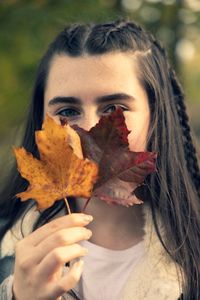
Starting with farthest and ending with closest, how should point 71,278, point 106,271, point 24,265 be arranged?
1. point 106,271
2. point 24,265
3. point 71,278

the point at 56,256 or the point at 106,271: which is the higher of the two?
the point at 56,256

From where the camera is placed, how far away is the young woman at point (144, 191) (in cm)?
182

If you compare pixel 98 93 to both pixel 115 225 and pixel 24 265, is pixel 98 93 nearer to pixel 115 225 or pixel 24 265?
pixel 115 225

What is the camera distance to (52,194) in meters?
1.26

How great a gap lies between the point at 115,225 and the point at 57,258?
0.72m

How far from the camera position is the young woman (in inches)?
71.5

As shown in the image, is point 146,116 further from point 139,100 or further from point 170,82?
point 170,82

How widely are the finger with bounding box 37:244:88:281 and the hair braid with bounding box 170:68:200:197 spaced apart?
91 centimetres

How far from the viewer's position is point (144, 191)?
77.7 inches

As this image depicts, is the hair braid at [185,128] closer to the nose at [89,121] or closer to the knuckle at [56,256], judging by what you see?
the nose at [89,121]

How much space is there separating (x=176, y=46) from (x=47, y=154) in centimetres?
397

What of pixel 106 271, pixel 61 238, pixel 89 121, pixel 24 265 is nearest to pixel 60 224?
pixel 61 238

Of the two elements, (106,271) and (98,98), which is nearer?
(98,98)

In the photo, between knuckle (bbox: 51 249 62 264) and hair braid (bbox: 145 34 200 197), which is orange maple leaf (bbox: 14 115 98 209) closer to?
knuckle (bbox: 51 249 62 264)
